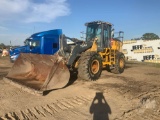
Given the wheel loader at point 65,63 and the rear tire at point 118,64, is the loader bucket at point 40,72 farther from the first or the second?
the rear tire at point 118,64

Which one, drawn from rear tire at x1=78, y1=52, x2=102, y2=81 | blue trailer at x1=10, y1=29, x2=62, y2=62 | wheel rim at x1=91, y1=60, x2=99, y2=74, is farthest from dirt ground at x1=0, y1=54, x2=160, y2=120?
blue trailer at x1=10, y1=29, x2=62, y2=62

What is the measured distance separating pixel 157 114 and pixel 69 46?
4.55 metres

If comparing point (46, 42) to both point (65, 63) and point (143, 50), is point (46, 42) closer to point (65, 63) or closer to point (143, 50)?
point (65, 63)

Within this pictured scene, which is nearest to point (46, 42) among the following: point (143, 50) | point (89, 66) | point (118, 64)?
point (118, 64)

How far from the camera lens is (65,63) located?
25.4ft

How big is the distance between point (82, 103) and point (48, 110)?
1123 mm

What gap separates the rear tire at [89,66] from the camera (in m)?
8.53

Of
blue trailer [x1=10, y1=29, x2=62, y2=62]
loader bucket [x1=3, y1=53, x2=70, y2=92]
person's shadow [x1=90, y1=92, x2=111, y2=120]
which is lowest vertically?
person's shadow [x1=90, y1=92, x2=111, y2=120]

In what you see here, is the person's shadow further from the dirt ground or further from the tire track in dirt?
the tire track in dirt

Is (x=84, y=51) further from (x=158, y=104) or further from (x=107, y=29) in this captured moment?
(x=158, y=104)

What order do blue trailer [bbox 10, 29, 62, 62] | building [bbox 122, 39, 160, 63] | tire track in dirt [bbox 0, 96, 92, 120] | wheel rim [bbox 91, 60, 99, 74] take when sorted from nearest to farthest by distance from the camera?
1. tire track in dirt [bbox 0, 96, 92, 120]
2. wheel rim [bbox 91, 60, 99, 74]
3. blue trailer [bbox 10, 29, 62, 62]
4. building [bbox 122, 39, 160, 63]

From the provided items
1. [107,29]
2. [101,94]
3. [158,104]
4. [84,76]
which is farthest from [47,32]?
[158,104]

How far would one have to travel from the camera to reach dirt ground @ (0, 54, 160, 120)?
5129 mm

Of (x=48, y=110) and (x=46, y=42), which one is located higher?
(x=46, y=42)
